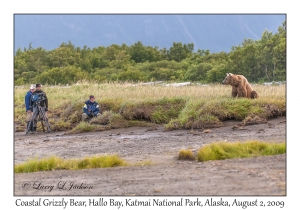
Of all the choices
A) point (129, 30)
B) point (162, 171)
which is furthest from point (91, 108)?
point (129, 30)

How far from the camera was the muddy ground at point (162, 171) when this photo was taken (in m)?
8.34

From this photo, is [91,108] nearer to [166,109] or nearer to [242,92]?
[166,109]

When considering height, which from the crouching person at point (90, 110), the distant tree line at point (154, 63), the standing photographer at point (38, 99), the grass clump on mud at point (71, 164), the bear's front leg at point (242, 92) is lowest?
the grass clump on mud at point (71, 164)

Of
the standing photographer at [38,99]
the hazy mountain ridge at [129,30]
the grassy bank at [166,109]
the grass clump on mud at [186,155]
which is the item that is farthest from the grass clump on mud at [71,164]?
the hazy mountain ridge at [129,30]

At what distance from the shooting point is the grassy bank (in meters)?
17.3

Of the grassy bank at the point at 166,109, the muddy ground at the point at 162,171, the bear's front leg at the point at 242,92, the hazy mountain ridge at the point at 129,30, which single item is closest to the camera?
the muddy ground at the point at 162,171

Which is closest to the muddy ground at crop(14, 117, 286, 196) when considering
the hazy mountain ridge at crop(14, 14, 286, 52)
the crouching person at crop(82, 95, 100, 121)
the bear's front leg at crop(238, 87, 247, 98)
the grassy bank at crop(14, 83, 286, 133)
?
the grassy bank at crop(14, 83, 286, 133)

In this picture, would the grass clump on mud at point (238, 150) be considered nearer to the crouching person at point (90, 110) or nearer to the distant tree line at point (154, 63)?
the crouching person at point (90, 110)

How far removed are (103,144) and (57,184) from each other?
6.21 metres

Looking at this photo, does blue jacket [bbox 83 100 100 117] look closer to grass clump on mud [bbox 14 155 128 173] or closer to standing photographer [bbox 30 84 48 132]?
standing photographer [bbox 30 84 48 132]

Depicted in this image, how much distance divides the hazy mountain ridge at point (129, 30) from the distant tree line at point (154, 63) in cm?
2683

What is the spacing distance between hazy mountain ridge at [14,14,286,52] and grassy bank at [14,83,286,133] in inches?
2704

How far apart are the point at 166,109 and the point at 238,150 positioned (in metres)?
7.82
